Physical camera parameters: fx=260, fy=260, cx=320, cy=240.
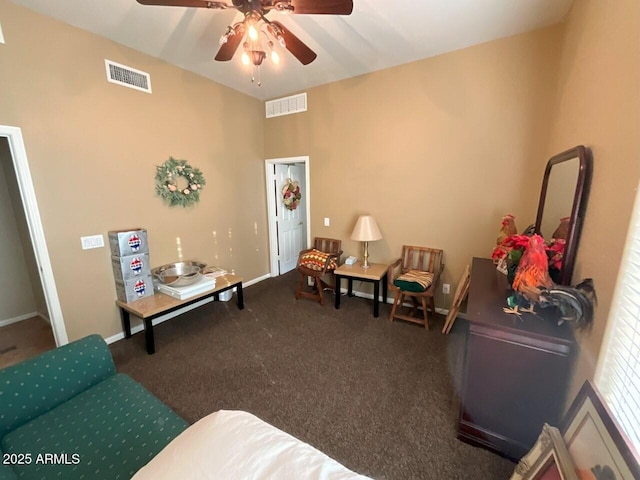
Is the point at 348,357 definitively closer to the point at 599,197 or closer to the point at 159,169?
the point at 599,197

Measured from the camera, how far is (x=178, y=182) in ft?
10.3

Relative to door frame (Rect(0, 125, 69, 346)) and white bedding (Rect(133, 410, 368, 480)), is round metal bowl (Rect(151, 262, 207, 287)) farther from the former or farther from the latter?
white bedding (Rect(133, 410, 368, 480))

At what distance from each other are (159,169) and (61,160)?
799 mm

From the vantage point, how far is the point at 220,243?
3.73 metres

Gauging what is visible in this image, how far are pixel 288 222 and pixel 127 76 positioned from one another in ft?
9.38

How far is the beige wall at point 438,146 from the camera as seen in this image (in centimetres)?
249

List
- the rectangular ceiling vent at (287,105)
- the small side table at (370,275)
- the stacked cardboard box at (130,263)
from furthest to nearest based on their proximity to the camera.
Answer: the rectangular ceiling vent at (287,105) → the small side table at (370,275) → the stacked cardboard box at (130,263)

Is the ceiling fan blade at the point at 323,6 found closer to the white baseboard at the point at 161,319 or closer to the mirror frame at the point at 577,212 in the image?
the mirror frame at the point at 577,212

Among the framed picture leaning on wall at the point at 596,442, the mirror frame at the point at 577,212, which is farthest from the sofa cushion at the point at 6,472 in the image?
the mirror frame at the point at 577,212

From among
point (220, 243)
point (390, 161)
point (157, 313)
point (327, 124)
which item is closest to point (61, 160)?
point (157, 313)

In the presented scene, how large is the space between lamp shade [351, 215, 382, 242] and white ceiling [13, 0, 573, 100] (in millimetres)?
1798

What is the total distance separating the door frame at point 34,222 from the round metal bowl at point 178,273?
0.81 metres

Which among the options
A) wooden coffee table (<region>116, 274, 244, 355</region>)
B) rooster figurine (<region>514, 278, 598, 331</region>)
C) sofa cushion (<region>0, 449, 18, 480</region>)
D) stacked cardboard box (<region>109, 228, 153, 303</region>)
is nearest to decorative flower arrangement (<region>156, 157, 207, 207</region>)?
stacked cardboard box (<region>109, 228, 153, 303</region>)

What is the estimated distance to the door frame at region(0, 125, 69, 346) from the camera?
2045 millimetres
